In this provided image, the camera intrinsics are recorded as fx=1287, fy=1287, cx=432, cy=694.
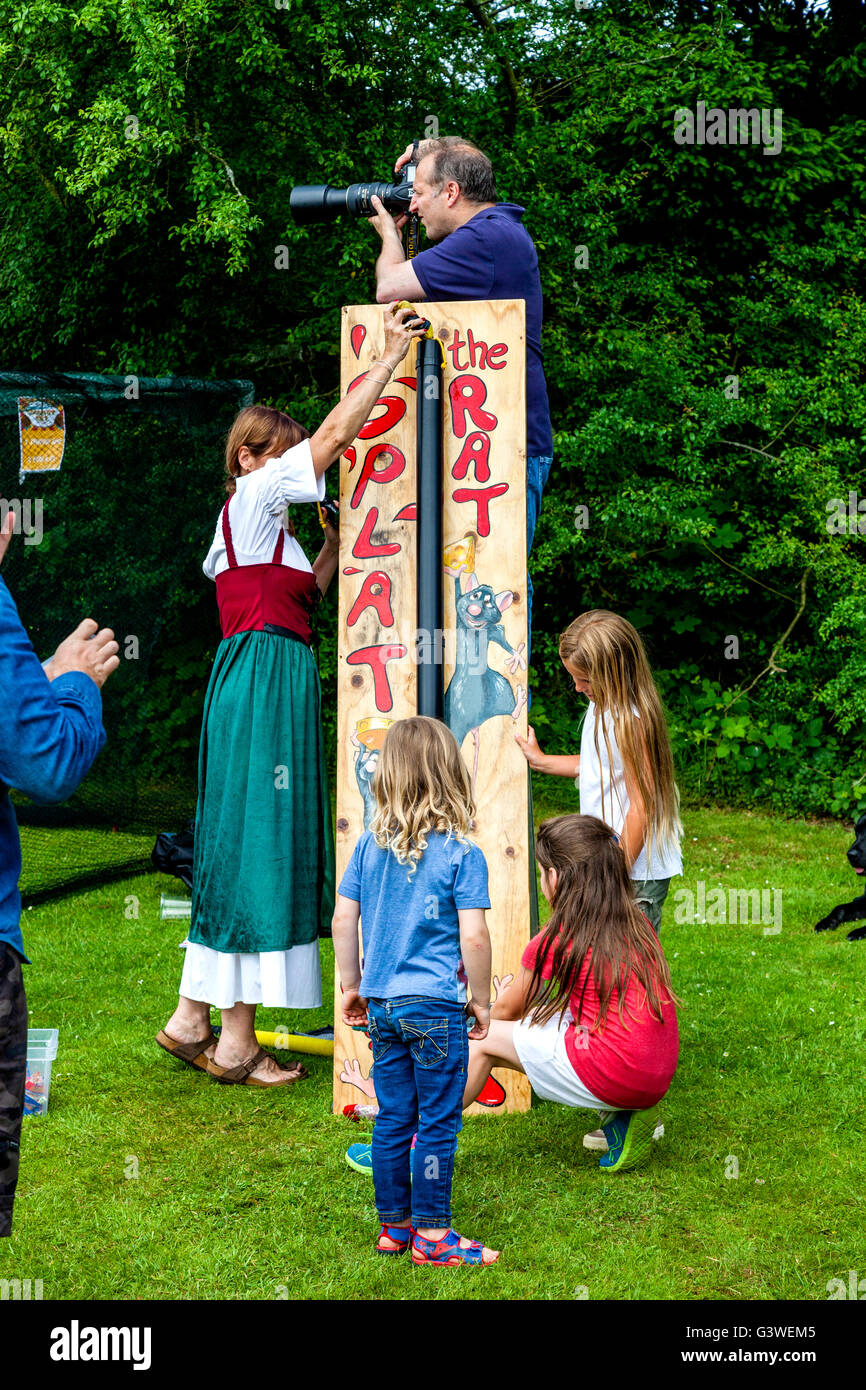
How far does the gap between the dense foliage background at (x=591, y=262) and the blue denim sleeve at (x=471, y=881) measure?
5334mm

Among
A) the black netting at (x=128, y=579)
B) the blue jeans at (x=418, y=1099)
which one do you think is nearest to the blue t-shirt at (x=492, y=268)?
the blue jeans at (x=418, y=1099)

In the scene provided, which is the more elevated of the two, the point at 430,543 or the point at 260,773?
the point at 430,543

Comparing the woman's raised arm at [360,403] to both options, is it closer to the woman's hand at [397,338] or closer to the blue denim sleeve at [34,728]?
the woman's hand at [397,338]

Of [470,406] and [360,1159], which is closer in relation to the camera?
[360,1159]

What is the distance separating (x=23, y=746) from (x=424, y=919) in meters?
1.26

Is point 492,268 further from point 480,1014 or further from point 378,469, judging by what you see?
point 480,1014

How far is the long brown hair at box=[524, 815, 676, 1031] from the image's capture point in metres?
3.63

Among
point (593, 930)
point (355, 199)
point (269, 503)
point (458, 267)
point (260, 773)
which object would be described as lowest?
point (593, 930)

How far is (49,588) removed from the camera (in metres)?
7.48

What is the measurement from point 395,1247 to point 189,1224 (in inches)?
23.1

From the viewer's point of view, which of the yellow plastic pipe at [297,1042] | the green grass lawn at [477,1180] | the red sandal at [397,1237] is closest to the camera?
the green grass lawn at [477,1180]

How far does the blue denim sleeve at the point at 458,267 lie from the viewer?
13.9 feet

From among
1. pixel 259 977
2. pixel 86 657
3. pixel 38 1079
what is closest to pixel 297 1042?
pixel 259 977

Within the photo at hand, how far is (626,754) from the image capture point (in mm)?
4027
